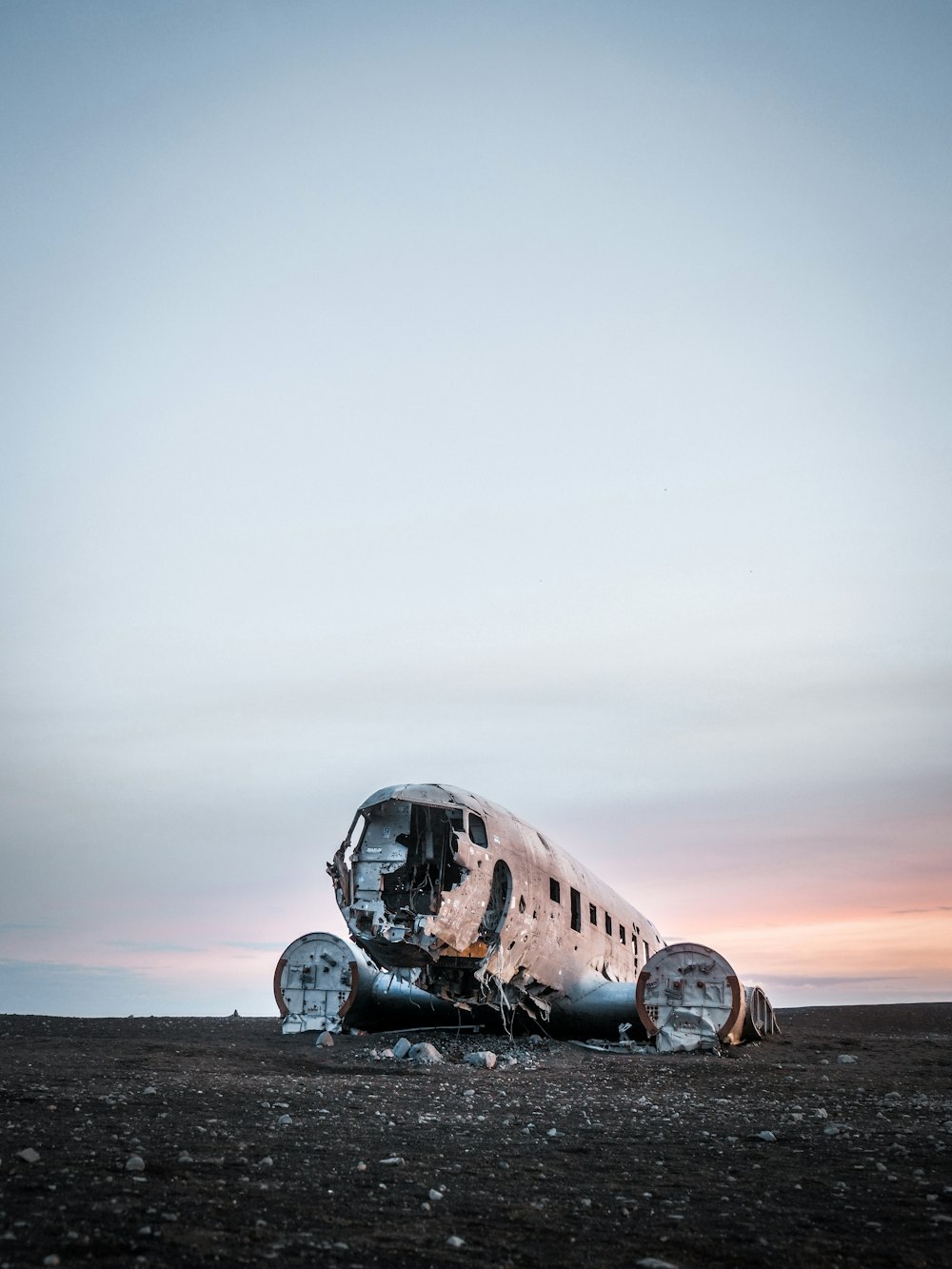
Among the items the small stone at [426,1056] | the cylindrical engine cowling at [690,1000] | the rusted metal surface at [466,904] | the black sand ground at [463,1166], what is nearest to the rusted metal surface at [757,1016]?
the cylindrical engine cowling at [690,1000]

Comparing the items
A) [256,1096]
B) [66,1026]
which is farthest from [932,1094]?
[66,1026]

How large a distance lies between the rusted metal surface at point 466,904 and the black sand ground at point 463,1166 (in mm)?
2089

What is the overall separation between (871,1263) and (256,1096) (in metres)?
8.21

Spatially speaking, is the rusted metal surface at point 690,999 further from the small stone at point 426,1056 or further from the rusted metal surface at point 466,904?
the small stone at point 426,1056

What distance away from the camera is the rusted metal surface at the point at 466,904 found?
17125 mm

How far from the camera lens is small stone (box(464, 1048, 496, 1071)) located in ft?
57.0

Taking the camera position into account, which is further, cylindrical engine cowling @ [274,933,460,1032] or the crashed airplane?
cylindrical engine cowling @ [274,933,460,1032]

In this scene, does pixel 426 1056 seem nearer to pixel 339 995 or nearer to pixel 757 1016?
pixel 339 995

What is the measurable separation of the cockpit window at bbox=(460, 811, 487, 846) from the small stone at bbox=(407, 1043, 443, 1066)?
13.0 feet

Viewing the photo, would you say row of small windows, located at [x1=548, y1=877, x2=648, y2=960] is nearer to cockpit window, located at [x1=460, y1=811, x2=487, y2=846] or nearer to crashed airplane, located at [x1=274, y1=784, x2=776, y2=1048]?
crashed airplane, located at [x1=274, y1=784, x2=776, y2=1048]

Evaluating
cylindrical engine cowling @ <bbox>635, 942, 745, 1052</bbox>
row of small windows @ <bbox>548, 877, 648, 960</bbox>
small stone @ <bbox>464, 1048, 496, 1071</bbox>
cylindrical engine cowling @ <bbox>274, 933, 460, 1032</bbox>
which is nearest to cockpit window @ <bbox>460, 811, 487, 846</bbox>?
row of small windows @ <bbox>548, 877, 648, 960</bbox>

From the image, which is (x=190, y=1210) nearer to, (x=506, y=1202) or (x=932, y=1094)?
(x=506, y=1202)

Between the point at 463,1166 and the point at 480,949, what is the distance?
380 inches

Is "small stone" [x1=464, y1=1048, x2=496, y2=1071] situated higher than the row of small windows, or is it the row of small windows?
the row of small windows
